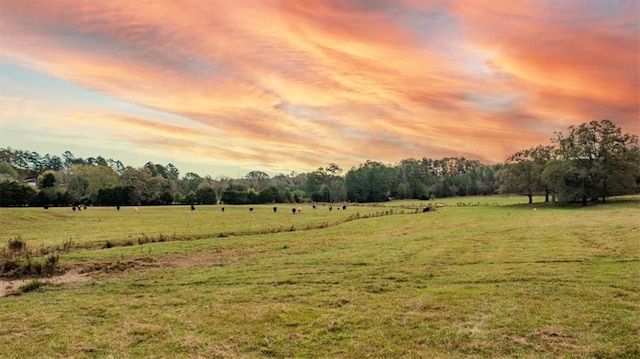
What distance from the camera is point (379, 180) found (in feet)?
466

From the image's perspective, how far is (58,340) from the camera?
873cm

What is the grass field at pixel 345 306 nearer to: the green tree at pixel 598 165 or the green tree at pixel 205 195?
the green tree at pixel 598 165

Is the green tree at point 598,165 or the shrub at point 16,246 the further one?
the green tree at point 598,165

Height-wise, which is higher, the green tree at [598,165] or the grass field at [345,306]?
the green tree at [598,165]

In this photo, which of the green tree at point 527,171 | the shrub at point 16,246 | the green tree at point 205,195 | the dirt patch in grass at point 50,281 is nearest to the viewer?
the dirt patch in grass at point 50,281

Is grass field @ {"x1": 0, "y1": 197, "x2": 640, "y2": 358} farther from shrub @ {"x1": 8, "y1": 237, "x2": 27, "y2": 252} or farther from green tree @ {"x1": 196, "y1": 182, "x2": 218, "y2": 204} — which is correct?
green tree @ {"x1": 196, "y1": 182, "x2": 218, "y2": 204}

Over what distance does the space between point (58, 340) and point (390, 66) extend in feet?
72.7

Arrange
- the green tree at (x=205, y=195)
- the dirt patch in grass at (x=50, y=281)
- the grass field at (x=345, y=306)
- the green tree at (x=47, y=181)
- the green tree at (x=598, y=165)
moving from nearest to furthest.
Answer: the grass field at (x=345, y=306), the dirt patch in grass at (x=50, y=281), the green tree at (x=598, y=165), the green tree at (x=47, y=181), the green tree at (x=205, y=195)

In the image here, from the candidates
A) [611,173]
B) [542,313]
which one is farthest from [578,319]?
[611,173]

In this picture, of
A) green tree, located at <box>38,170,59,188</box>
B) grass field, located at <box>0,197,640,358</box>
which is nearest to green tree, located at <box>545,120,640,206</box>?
grass field, located at <box>0,197,640,358</box>

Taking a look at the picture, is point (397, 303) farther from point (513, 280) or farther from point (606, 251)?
point (606, 251)

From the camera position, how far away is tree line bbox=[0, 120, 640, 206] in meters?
64.3

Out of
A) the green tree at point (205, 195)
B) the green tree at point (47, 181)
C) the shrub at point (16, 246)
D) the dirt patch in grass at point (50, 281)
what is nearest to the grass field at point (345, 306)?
the dirt patch in grass at point (50, 281)

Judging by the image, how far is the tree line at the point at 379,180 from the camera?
6431cm
